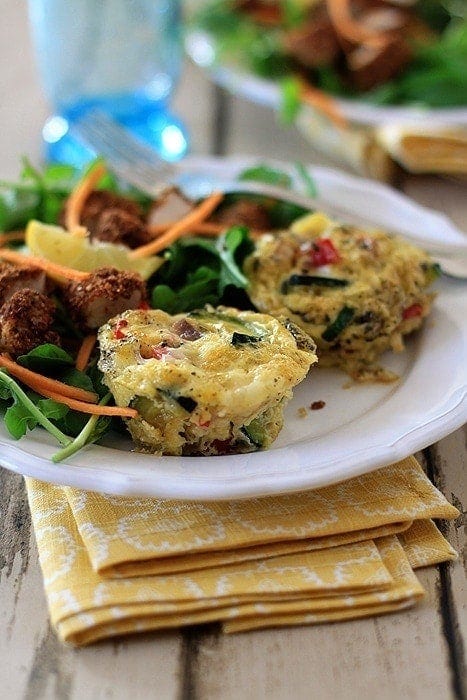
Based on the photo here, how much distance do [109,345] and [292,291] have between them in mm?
811

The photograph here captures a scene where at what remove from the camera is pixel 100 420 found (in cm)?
278

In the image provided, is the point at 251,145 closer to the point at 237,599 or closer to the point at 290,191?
the point at 290,191

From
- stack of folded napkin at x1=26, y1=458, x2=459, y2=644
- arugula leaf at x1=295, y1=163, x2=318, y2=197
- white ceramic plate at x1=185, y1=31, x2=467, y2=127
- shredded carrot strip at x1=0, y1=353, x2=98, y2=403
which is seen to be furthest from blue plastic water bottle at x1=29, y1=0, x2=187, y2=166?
stack of folded napkin at x1=26, y1=458, x2=459, y2=644

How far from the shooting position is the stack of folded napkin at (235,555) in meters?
2.43

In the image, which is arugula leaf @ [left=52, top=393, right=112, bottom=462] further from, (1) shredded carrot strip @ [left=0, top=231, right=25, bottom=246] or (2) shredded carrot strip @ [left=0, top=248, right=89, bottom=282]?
(1) shredded carrot strip @ [left=0, top=231, right=25, bottom=246]

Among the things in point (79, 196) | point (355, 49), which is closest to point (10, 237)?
point (79, 196)

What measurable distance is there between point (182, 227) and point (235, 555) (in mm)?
1560

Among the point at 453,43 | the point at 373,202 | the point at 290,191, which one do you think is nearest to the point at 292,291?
the point at 290,191

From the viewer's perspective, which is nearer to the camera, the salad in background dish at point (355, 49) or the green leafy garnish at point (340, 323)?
the green leafy garnish at point (340, 323)

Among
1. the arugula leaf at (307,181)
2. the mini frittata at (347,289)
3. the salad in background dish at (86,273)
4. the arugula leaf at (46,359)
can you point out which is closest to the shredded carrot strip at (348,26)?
the arugula leaf at (307,181)

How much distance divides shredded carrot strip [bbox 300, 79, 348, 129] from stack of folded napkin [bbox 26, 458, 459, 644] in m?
2.75

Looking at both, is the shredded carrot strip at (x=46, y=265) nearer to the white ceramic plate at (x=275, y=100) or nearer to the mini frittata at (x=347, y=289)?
the mini frittata at (x=347, y=289)

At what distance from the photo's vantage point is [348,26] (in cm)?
545

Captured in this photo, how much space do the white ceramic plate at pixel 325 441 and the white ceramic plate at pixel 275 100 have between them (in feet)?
5.12
